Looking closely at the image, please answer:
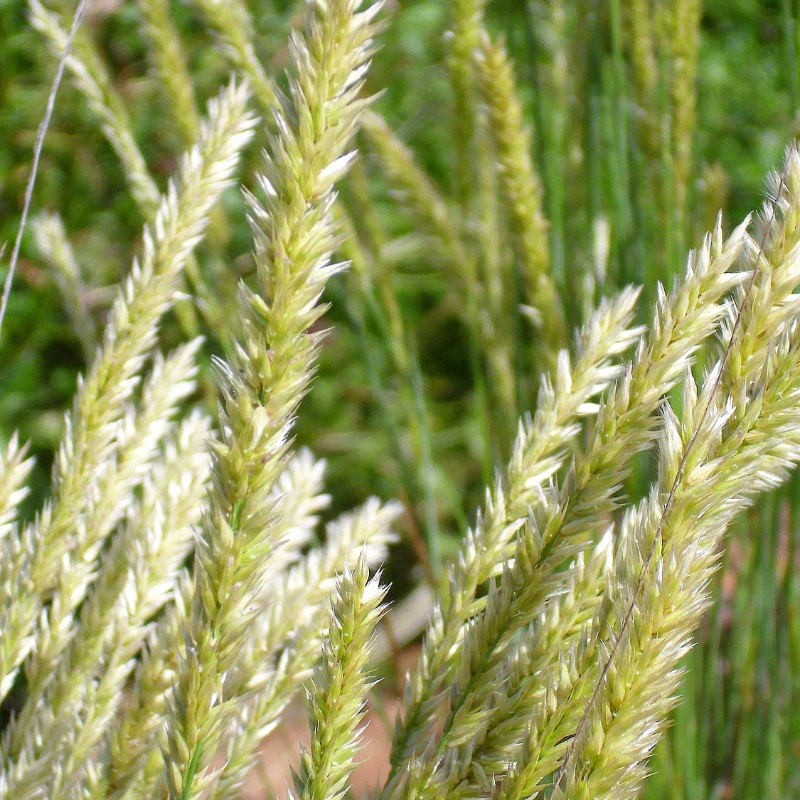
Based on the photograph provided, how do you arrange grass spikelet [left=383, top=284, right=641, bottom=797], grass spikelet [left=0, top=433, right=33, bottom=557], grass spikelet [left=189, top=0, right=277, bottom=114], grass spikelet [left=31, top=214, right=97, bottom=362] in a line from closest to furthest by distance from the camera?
grass spikelet [left=383, top=284, right=641, bottom=797] → grass spikelet [left=0, top=433, right=33, bottom=557] → grass spikelet [left=189, top=0, right=277, bottom=114] → grass spikelet [left=31, top=214, right=97, bottom=362]

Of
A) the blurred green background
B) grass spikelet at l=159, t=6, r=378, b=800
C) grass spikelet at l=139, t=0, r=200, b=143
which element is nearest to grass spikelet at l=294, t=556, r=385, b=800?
grass spikelet at l=159, t=6, r=378, b=800

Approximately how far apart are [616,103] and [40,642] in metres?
0.83

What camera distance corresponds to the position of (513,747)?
0.56 meters

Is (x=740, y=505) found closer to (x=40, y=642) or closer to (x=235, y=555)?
(x=235, y=555)

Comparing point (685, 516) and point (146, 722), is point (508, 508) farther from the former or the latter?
point (146, 722)

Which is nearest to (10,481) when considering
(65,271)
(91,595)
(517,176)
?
(91,595)

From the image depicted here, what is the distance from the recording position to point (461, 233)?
1188 mm

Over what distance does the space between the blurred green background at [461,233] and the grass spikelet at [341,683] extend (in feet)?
0.80

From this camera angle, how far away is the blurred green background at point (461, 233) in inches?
38.5

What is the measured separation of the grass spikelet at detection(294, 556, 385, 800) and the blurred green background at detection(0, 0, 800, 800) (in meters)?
0.24

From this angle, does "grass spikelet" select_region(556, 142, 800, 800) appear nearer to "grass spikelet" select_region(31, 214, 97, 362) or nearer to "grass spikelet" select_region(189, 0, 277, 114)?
"grass spikelet" select_region(189, 0, 277, 114)

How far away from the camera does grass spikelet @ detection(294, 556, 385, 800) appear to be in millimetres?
516

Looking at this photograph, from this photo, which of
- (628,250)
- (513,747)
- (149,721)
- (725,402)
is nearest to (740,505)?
(725,402)

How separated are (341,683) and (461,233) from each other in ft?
2.57
